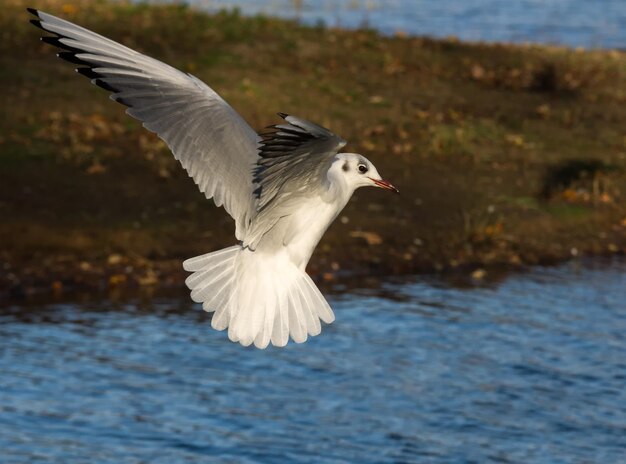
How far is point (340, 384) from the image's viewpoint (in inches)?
396

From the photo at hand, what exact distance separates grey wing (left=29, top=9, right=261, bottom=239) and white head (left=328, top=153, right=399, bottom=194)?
61 centimetres

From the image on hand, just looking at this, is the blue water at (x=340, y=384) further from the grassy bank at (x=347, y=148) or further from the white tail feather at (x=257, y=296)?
the white tail feather at (x=257, y=296)

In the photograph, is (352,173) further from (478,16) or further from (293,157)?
(478,16)

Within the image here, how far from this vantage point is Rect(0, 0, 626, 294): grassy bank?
1273cm

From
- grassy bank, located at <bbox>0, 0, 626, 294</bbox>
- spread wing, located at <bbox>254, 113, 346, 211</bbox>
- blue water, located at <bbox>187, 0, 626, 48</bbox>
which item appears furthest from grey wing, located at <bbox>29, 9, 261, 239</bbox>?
blue water, located at <bbox>187, 0, 626, 48</bbox>

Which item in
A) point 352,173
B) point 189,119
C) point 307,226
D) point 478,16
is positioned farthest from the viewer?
point 478,16

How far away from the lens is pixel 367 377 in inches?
403

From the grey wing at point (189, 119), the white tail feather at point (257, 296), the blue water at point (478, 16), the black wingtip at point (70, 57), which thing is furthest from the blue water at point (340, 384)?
the blue water at point (478, 16)

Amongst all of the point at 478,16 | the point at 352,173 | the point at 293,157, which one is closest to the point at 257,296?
the point at 352,173

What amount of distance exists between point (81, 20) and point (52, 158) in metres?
4.43

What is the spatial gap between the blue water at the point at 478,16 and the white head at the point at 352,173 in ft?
54.9

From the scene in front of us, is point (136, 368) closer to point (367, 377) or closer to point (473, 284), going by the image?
point (367, 377)

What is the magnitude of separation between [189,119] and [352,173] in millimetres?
993

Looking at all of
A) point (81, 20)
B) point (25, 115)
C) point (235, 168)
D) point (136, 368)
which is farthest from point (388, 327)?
point (81, 20)
